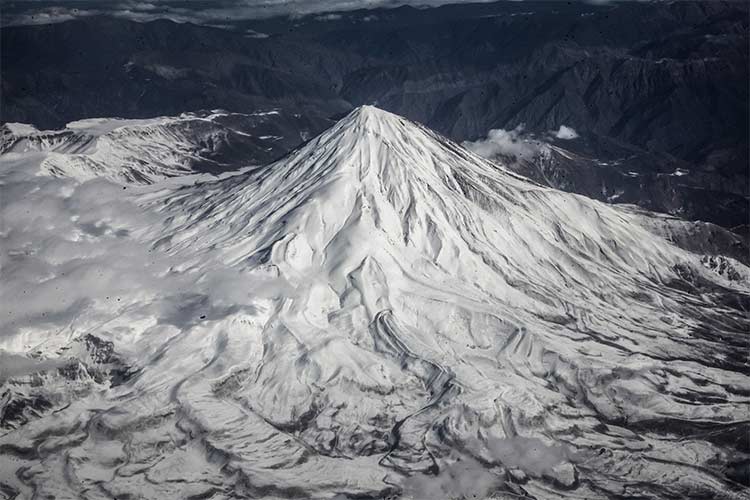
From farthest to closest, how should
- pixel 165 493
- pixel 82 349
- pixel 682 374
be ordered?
pixel 682 374
pixel 82 349
pixel 165 493

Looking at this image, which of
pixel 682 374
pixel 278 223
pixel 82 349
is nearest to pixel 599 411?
pixel 682 374

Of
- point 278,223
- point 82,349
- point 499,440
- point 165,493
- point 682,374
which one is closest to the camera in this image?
point 165,493

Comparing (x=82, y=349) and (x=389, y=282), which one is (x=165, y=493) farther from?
(x=389, y=282)

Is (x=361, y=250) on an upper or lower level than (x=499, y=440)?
upper

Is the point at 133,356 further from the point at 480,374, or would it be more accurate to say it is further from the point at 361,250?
the point at 480,374

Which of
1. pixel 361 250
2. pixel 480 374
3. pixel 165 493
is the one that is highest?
pixel 361 250

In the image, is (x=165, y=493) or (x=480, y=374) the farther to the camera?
(x=480, y=374)
